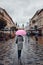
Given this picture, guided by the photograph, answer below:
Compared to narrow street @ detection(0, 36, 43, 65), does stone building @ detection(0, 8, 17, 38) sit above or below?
above

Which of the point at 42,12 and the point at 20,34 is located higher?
the point at 42,12

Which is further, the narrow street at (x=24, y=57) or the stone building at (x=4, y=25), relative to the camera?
the stone building at (x=4, y=25)

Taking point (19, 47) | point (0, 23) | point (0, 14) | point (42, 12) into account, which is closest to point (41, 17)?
point (42, 12)

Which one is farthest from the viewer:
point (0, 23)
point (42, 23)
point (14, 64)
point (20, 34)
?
point (42, 23)

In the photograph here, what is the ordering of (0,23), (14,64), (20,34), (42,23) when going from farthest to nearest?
(42,23)
(0,23)
(20,34)
(14,64)

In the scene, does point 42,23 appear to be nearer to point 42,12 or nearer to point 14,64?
point 42,12

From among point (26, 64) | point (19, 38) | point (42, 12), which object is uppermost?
point (42, 12)

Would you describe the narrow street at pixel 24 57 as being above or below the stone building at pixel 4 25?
below

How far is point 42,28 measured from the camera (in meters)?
101

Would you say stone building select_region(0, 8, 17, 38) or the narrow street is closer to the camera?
the narrow street

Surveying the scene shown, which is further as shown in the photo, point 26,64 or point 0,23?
point 0,23

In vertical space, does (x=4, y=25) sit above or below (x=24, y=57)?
above

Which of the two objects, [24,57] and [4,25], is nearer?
[24,57]

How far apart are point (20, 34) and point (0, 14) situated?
89761 mm
